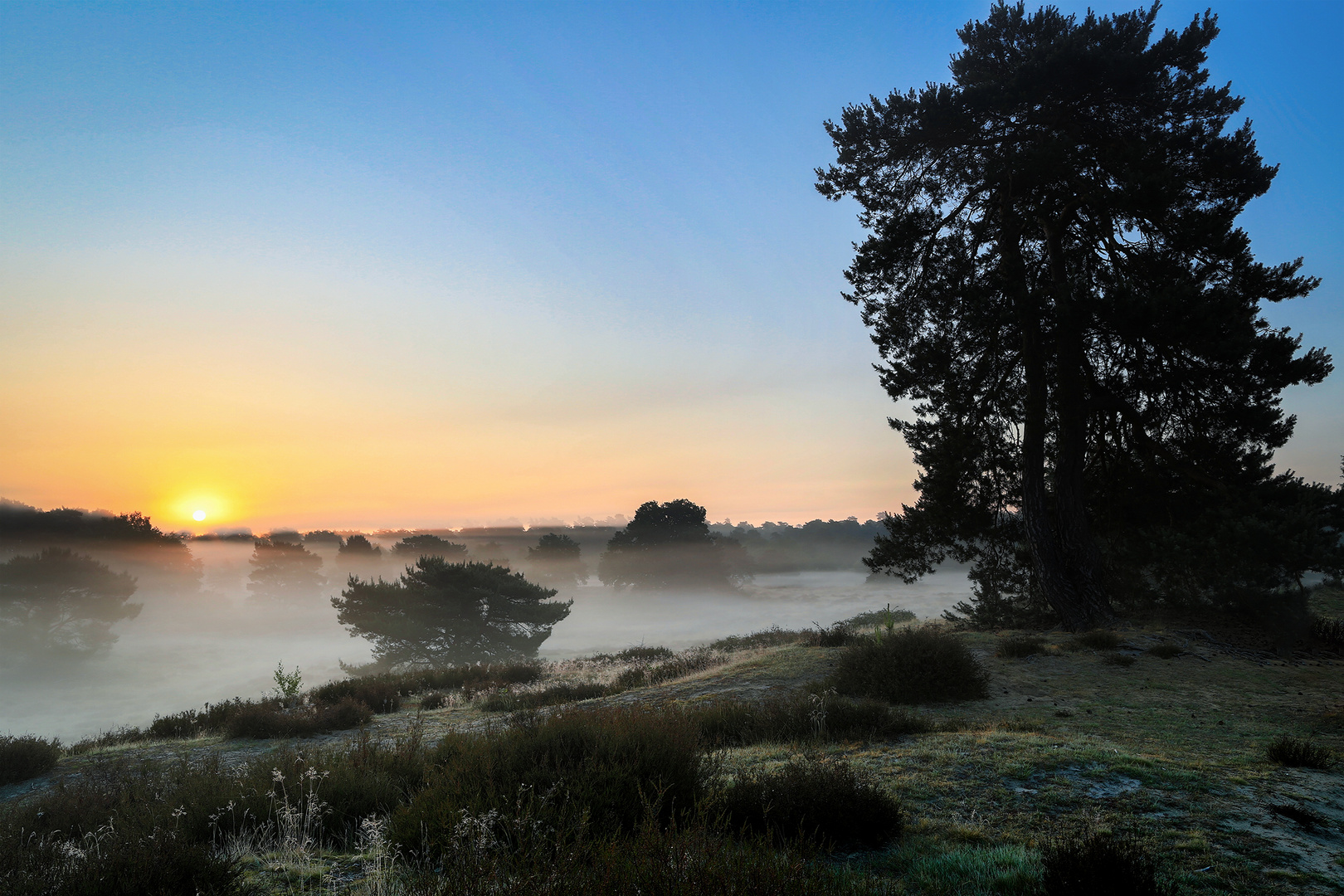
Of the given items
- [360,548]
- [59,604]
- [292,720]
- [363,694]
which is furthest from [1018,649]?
[360,548]

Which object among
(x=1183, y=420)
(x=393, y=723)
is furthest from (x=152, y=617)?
(x=1183, y=420)

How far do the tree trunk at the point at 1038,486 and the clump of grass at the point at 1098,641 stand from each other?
1.59 metres

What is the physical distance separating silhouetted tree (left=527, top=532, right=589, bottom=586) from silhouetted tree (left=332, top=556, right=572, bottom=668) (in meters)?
35.7

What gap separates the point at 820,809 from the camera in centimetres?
400

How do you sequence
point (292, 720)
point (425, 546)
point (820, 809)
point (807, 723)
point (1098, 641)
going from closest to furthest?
point (820, 809) → point (807, 723) → point (292, 720) → point (1098, 641) → point (425, 546)

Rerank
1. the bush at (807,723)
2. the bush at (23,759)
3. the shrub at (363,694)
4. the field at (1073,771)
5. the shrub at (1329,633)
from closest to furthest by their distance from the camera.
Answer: the field at (1073,771) → the bush at (807,723) → the bush at (23,759) → the shrub at (1329,633) → the shrub at (363,694)

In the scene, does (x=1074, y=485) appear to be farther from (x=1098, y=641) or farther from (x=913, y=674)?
(x=913, y=674)

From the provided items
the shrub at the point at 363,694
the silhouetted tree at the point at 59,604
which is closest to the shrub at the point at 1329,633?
the shrub at the point at 363,694

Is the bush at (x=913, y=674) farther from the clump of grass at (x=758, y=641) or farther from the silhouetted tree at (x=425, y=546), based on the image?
the silhouetted tree at (x=425, y=546)

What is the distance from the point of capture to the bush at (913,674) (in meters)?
9.91

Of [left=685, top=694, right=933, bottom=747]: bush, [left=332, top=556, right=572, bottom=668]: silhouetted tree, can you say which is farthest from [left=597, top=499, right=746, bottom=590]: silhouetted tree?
[left=685, top=694, right=933, bottom=747]: bush

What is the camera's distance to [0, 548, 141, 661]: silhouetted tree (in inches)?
1631

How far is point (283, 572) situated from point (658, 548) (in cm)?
4341

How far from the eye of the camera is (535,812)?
3727 millimetres
